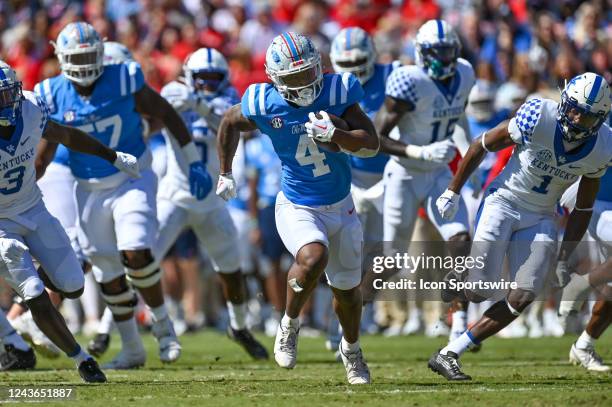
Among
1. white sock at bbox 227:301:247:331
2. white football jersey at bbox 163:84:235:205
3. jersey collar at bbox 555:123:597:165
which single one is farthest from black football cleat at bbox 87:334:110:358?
jersey collar at bbox 555:123:597:165

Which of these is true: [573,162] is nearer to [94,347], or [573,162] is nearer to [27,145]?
[27,145]

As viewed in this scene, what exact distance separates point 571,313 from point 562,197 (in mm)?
838

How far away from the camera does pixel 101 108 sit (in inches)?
356

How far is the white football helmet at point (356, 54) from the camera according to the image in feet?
32.8

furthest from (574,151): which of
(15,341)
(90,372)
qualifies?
(15,341)

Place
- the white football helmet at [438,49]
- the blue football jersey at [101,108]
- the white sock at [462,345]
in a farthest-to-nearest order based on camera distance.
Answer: the white football helmet at [438,49], the blue football jersey at [101,108], the white sock at [462,345]

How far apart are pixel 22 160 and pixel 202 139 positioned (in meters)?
2.67

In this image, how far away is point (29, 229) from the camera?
766cm

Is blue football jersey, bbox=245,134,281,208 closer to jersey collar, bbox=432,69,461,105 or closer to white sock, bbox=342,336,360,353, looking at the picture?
jersey collar, bbox=432,69,461,105

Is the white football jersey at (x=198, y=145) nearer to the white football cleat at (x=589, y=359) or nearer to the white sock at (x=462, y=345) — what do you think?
the white sock at (x=462, y=345)

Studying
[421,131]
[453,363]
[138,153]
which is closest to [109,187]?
[138,153]

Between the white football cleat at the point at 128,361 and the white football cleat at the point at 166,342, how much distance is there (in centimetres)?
15

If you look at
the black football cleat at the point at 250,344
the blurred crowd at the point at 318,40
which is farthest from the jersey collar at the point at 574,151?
the blurred crowd at the point at 318,40

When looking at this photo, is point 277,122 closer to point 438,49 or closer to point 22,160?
point 22,160
